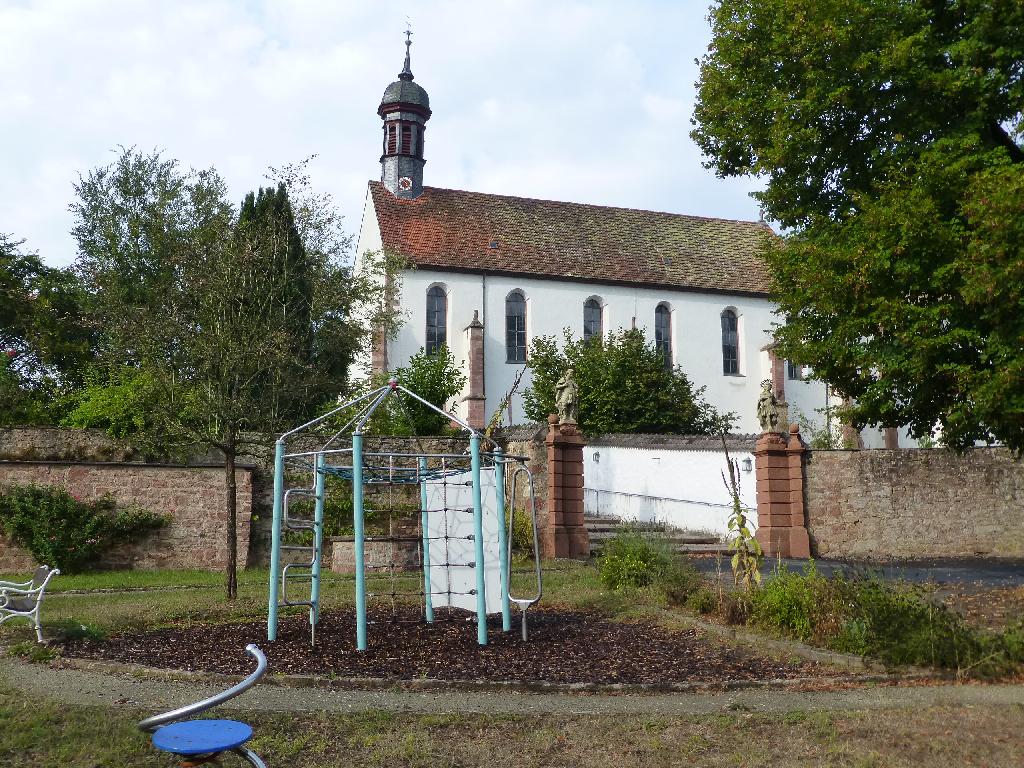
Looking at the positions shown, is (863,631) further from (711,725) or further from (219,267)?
(219,267)

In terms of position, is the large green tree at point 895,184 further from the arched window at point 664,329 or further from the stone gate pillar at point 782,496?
the arched window at point 664,329

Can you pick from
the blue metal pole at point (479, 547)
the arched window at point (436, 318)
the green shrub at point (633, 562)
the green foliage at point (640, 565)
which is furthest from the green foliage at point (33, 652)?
the arched window at point (436, 318)

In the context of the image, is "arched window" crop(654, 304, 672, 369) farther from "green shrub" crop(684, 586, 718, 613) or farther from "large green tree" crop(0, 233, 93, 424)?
"green shrub" crop(684, 586, 718, 613)

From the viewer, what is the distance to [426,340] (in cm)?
3406

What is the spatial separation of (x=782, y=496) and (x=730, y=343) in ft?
61.2

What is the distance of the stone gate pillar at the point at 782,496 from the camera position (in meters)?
20.5

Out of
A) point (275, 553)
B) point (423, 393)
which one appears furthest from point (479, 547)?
point (423, 393)

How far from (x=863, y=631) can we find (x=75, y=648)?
7229mm

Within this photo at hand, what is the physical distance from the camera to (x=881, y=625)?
7.91 metres

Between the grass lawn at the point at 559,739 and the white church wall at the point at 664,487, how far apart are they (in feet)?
54.8

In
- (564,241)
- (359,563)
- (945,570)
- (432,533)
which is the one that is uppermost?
(564,241)

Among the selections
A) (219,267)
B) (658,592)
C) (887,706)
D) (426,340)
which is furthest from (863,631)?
(426,340)

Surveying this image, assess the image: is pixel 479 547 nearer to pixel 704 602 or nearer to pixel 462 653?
pixel 462 653

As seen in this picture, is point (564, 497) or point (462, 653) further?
point (564, 497)
